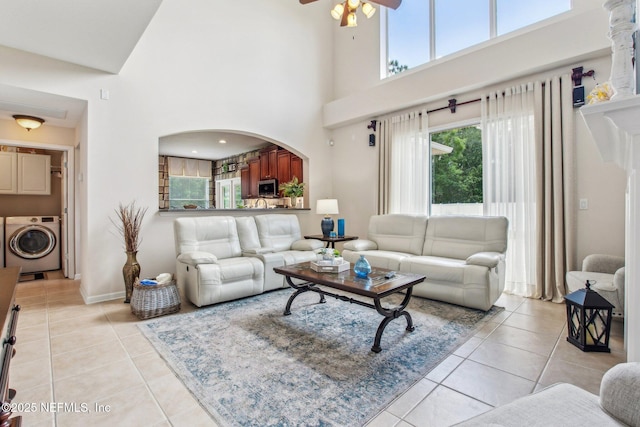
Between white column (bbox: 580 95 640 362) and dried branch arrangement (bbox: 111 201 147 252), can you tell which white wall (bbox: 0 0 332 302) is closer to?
dried branch arrangement (bbox: 111 201 147 252)

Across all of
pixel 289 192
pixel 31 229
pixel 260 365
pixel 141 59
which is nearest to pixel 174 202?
pixel 31 229

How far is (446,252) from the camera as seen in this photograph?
12.8 feet

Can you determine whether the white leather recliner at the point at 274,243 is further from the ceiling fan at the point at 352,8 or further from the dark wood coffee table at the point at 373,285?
the ceiling fan at the point at 352,8

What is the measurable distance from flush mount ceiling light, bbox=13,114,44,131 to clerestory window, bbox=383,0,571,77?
17.7 ft

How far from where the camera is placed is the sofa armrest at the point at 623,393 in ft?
2.95

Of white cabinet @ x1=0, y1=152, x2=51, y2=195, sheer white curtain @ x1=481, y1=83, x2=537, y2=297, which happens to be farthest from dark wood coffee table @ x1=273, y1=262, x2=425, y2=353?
white cabinet @ x1=0, y1=152, x2=51, y2=195

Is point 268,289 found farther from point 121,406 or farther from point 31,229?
point 31,229

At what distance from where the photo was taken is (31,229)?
4.95 m

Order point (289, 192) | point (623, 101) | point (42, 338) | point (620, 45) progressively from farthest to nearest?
point (289, 192) → point (42, 338) → point (620, 45) → point (623, 101)

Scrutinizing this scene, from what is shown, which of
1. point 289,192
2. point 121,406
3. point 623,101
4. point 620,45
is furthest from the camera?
point 289,192

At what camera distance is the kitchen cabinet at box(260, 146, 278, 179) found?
704 cm

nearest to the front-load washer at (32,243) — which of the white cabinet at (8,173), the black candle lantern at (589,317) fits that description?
the white cabinet at (8,173)

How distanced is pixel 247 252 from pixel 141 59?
110 inches

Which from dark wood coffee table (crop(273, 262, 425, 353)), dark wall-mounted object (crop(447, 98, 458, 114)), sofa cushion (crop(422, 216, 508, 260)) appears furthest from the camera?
dark wall-mounted object (crop(447, 98, 458, 114))
